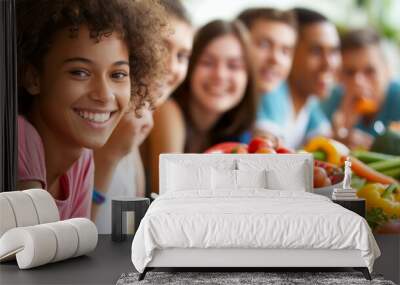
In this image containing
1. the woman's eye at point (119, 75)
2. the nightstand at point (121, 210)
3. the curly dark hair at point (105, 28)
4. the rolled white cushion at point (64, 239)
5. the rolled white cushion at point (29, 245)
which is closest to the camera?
the rolled white cushion at point (29, 245)

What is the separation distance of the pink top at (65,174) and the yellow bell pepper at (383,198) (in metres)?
2.87

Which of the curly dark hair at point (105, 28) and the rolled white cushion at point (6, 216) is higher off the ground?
the curly dark hair at point (105, 28)

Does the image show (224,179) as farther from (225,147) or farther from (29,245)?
(29,245)

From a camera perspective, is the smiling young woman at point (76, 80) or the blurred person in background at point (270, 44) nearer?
the smiling young woman at point (76, 80)

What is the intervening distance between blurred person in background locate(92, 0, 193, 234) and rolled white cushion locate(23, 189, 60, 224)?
1.31 m

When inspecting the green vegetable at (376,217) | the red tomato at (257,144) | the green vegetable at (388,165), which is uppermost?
the red tomato at (257,144)

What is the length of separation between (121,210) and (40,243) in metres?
1.62

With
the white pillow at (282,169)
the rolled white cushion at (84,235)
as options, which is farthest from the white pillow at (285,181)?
the rolled white cushion at (84,235)

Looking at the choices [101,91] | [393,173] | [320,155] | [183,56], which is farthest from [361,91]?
[101,91]

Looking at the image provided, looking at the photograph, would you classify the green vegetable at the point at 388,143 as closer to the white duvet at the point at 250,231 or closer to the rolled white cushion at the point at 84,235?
the white duvet at the point at 250,231

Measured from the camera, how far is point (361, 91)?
7867mm

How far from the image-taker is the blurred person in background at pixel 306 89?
7.80 metres

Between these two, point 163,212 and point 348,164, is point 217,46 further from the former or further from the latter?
point 163,212

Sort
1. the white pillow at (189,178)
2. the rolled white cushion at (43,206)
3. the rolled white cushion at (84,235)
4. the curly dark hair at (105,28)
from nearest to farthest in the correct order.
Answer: the rolled white cushion at (84,235) → the rolled white cushion at (43,206) → the white pillow at (189,178) → the curly dark hair at (105,28)
